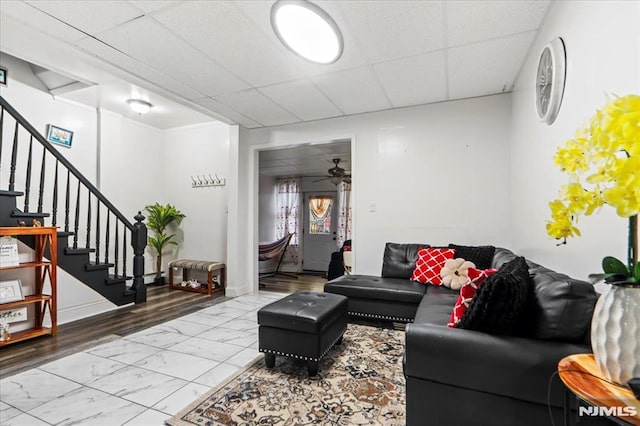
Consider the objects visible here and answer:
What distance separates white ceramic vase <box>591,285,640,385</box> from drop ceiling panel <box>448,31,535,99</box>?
91.0 inches

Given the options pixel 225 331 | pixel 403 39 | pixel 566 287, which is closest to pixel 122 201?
pixel 225 331

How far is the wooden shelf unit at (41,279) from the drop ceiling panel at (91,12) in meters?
1.92

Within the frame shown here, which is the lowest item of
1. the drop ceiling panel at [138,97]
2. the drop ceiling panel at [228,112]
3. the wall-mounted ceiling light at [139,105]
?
the drop ceiling panel at [228,112]

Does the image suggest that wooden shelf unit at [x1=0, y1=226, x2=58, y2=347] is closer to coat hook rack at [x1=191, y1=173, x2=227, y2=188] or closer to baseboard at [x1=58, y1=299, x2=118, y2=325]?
baseboard at [x1=58, y1=299, x2=118, y2=325]

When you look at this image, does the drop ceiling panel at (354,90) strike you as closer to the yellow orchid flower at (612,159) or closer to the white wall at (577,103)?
the white wall at (577,103)

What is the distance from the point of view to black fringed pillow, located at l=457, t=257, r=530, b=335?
1.32m

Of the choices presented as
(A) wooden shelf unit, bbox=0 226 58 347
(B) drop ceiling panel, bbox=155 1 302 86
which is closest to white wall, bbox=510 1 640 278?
(B) drop ceiling panel, bbox=155 1 302 86

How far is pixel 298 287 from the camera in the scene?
Answer: 218 inches

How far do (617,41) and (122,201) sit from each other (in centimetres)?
582

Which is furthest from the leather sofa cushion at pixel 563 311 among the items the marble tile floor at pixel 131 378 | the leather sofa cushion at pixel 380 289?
the marble tile floor at pixel 131 378

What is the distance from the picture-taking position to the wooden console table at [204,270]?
4668 mm

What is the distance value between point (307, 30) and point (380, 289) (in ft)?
7.94

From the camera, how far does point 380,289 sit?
3061 millimetres

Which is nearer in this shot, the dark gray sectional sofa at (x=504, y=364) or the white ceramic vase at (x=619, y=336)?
the white ceramic vase at (x=619, y=336)
